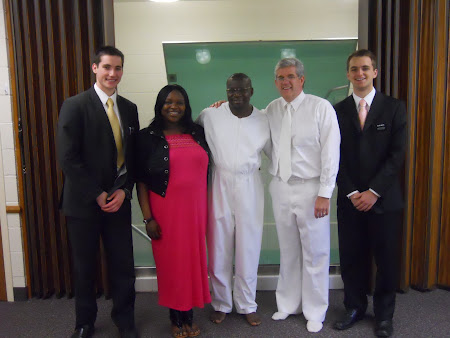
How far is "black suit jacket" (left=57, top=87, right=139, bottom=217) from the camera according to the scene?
225 cm

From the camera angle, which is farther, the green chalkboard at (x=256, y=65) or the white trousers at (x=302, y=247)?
the green chalkboard at (x=256, y=65)

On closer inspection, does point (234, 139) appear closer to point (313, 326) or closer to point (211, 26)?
point (313, 326)

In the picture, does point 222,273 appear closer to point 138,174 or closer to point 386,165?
point 138,174

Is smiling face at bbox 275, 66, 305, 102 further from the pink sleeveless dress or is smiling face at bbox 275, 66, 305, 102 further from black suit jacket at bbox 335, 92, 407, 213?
the pink sleeveless dress

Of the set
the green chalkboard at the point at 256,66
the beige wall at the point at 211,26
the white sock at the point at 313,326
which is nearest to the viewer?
the white sock at the point at 313,326

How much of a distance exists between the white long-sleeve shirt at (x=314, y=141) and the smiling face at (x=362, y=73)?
0.23m

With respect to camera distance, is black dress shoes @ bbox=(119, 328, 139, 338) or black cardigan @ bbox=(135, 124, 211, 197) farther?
black dress shoes @ bbox=(119, 328, 139, 338)

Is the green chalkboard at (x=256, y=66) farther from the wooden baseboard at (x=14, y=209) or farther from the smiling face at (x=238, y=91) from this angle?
the wooden baseboard at (x=14, y=209)

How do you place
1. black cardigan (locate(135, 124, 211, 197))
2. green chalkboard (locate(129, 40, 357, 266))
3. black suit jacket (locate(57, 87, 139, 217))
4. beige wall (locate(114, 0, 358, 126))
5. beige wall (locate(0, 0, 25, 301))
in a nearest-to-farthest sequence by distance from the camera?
black suit jacket (locate(57, 87, 139, 217)), black cardigan (locate(135, 124, 211, 197)), beige wall (locate(0, 0, 25, 301)), green chalkboard (locate(129, 40, 357, 266)), beige wall (locate(114, 0, 358, 126))

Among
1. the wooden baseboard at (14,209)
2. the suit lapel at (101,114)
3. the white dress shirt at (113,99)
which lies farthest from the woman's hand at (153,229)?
the wooden baseboard at (14,209)

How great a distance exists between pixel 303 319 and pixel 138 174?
1.54 meters

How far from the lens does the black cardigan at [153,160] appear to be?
236 centimetres

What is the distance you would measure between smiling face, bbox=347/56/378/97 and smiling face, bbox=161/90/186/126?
1.12m

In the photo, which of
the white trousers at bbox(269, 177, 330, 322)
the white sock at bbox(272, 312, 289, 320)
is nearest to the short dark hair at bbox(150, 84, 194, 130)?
the white trousers at bbox(269, 177, 330, 322)
